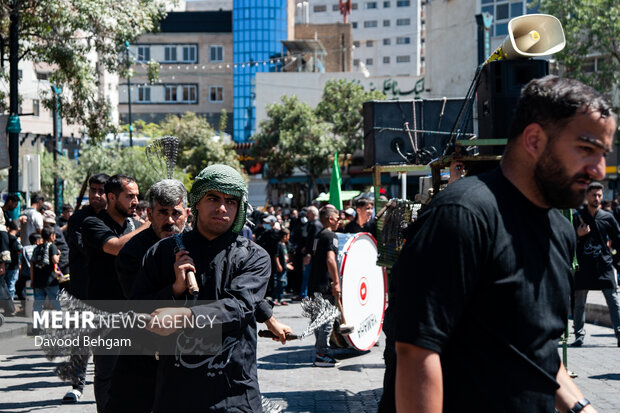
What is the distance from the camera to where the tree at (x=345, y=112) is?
50625 millimetres

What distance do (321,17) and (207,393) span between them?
12803 cm

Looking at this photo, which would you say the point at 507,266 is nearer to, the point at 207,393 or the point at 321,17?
the point at 207,393

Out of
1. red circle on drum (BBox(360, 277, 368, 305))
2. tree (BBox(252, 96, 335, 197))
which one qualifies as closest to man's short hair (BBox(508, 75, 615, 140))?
red circle on drum (BBox(360, 277, 368, 305))

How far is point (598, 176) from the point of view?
8.05 feet

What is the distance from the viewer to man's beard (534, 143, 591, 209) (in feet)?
7.86

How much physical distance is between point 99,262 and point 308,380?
3.26 meters

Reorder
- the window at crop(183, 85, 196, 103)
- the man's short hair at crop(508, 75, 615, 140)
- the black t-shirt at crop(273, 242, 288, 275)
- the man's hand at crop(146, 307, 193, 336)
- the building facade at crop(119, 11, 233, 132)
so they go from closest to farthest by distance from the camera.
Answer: the man's short hair at crop(508, 75, 615, 140), the man's hand at crop(146, 307, 193, 336), the black t-shirt at crop(273, 242, 288, 275), the building facade at crop(119, 11, 233, 132), the window at crop(183, 85, 196, 103)

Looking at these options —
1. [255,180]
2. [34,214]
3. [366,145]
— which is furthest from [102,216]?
[255,180]

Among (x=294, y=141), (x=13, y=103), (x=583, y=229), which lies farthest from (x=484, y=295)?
(x=294, y=141)

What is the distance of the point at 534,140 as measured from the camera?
244 centimetres

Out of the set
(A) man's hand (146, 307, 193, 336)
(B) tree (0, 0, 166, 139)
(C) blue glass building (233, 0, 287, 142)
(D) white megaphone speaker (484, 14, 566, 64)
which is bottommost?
(A) man's hand (146, 307, 193, 336)

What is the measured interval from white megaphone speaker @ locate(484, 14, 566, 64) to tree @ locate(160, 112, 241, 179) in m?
50.0

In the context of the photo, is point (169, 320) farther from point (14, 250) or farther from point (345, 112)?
point (345, 112)

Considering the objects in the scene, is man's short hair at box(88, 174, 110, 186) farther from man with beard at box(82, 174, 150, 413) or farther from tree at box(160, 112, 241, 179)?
tree at box(160, 112, 241, 179)
